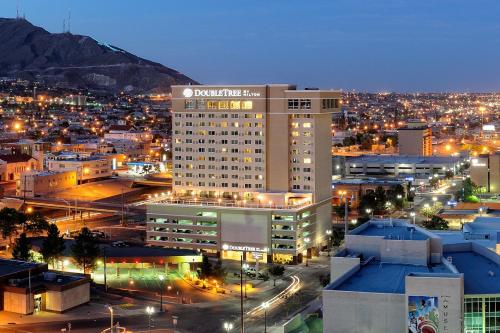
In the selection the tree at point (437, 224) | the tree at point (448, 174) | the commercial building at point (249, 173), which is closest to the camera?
the commercial building at point (249, 173)

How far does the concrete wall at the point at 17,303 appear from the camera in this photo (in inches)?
1093

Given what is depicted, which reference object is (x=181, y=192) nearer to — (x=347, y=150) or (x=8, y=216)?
(x=8, y=216)

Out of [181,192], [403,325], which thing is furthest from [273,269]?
[403,325]

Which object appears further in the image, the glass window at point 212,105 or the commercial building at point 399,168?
the commercial building at point 399,168

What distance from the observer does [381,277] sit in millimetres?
22250

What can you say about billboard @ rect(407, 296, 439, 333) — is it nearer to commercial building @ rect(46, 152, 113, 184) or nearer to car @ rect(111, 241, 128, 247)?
car @ rect(111, 241, 128, 247)

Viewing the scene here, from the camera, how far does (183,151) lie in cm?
4269

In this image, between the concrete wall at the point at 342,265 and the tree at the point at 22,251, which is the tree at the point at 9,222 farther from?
the concrete wall at the point at 342,265

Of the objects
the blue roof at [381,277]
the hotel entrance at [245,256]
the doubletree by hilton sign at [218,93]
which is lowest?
the hotel entrance at [245,256]

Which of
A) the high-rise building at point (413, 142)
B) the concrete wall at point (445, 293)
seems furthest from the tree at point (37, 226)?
the high-rise building at point (413, 142)

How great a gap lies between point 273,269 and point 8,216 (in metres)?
17.2

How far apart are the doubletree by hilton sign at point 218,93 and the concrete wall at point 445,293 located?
75.0 feet

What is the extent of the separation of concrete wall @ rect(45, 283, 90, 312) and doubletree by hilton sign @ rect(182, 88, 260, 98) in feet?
51.6

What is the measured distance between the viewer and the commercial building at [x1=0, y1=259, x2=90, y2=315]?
2788 cm
